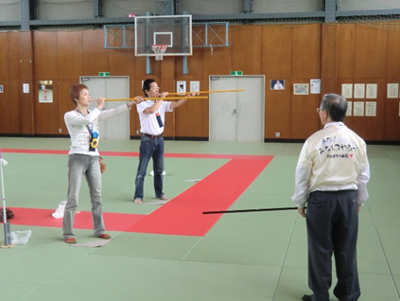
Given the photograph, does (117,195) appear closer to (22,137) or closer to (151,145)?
(151,145)

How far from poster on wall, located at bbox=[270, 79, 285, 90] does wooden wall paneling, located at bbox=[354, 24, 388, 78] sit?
2754mm

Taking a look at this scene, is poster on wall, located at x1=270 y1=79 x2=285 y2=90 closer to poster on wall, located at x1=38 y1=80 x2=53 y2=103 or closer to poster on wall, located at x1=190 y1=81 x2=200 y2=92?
poster on wall, located at x1=190 y1=81 x2=200 y2=92

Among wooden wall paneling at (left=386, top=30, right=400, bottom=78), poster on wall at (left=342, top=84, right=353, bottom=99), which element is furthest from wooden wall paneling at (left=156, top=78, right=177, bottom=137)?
wooden wall paneling at (left=386, top=30, right=400, bottom=78)

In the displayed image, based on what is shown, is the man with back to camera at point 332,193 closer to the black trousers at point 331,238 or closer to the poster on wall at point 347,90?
the black trousers at point 331,238

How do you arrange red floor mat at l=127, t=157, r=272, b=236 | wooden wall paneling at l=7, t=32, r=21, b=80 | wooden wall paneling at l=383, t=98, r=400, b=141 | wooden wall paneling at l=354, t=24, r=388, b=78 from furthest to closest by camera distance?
wooden wall paneling at l=7, t=32, r=21, b=80
wooden wall paneling at l=383, t=98, r=400, b=141
wooden wall paneling at l=354, t=24, r=388, b=78
red floor mat at l=127, t=157, r=272, b=236

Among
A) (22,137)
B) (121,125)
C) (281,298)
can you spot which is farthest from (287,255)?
(22,137)

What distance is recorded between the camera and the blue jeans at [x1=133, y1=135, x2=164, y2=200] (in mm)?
8477

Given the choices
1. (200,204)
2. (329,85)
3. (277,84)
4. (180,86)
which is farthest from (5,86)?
(200,204)

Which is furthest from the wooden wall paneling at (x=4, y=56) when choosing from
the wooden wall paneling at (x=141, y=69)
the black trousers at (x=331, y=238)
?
the black trousers at (x=331, y=238)

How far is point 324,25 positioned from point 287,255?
14962 millimetres

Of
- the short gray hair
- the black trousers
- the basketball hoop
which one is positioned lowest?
the black trousers

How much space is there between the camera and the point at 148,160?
8.61 m

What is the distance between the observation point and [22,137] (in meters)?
21.8

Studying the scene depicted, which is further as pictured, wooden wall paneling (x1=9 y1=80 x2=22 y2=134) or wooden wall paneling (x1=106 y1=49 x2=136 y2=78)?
wooden wall paneling (x1=9 y1=80 x2=22 y2=134)
